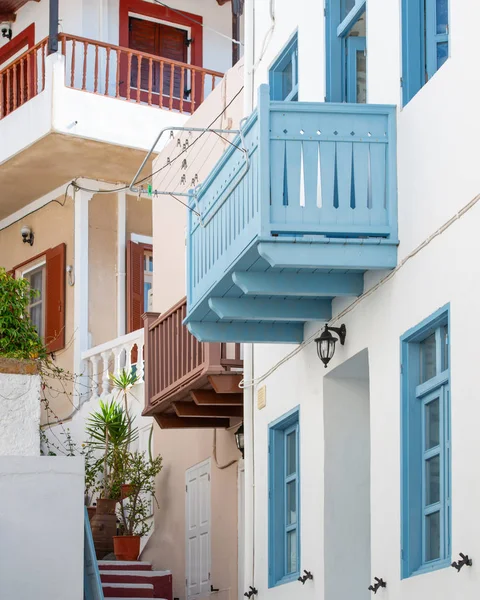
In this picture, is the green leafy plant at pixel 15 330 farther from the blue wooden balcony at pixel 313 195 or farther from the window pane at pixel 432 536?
the window pane at pixel 432 536

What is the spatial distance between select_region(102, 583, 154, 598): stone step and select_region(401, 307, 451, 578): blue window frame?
26.0 feet

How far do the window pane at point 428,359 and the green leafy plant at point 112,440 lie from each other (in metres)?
9.57

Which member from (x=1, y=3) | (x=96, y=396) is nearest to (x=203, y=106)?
(x=96, y=396)

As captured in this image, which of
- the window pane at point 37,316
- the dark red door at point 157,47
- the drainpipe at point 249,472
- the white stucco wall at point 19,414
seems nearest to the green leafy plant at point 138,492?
the white stucco wall at point 19,414

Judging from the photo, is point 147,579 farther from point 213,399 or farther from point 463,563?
point 463,563

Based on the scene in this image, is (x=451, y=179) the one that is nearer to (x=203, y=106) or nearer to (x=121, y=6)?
(x=203, y=106)

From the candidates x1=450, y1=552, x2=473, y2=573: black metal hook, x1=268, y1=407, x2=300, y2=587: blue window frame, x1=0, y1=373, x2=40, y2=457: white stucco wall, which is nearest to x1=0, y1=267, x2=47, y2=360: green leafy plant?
x1=0, y1=373, x2=40, y2=457: white stucco wall

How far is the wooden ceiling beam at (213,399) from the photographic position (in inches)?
625

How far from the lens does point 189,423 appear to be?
17.4 meters

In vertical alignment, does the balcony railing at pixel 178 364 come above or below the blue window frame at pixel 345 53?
below

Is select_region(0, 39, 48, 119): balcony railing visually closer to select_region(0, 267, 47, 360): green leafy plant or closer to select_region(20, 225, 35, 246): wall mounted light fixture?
select_region(20, 225, 35, 246): wall mounted light fixture

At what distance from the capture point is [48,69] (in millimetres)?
21094

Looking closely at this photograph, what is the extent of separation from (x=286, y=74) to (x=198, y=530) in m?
6.57

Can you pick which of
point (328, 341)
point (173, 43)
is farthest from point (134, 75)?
point (328, 341)
